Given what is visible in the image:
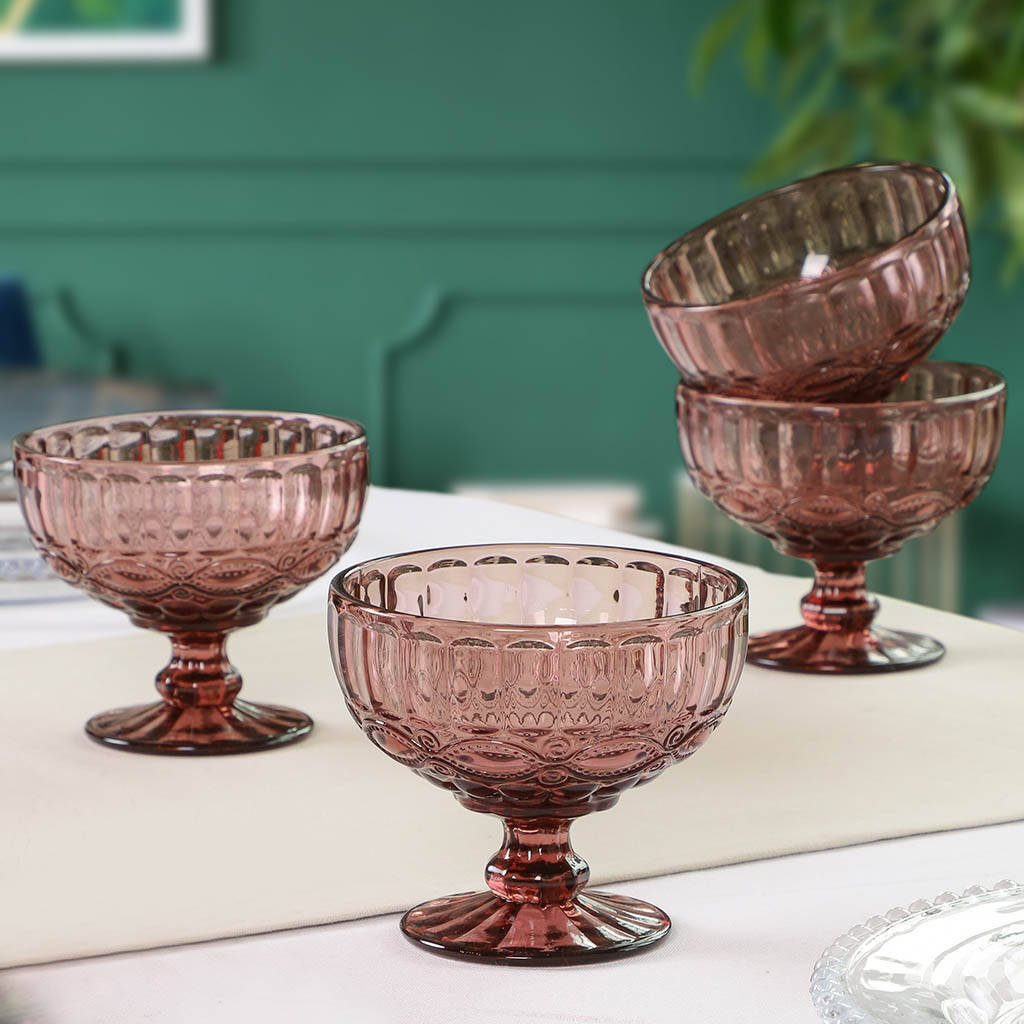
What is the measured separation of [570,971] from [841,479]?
40 cm

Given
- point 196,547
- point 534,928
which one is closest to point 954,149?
point 196,547

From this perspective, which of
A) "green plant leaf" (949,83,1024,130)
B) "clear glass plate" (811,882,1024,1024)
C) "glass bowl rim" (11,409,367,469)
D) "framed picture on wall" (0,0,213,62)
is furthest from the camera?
"framed picture on wall" (0,0,213,62)

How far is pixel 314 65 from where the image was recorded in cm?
303

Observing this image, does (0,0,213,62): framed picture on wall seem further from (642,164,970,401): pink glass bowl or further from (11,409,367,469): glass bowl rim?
(11,409,367,469): glass bowl rim

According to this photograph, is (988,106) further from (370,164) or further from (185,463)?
A: (185,463)

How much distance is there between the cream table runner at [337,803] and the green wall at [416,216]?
2337mm

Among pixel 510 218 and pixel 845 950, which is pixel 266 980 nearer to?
pixel 845 950

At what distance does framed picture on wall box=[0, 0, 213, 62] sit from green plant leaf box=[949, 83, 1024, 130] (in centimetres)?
125

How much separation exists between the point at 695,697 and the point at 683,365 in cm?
40

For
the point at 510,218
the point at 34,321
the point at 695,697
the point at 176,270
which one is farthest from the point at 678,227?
the point at 695,697

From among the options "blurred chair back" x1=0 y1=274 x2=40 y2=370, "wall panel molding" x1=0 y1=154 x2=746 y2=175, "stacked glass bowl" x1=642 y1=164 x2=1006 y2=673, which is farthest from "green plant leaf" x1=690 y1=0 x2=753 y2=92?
"stacked glass bowl" x1=642 y1=164 x2=1006 y2=673

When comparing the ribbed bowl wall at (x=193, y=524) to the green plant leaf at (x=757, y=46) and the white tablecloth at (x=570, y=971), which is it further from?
the green plant leaf at (x=757, y=46)

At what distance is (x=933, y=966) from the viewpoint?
1.39ft

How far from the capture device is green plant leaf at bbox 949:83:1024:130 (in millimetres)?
2615
